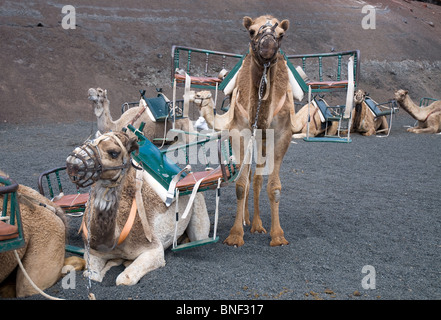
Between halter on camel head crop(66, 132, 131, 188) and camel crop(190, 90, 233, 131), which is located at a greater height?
halter on camel head crop(66, 132, 131, 188)

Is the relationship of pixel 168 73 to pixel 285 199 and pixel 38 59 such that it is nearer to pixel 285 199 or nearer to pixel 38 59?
pixel 38 59

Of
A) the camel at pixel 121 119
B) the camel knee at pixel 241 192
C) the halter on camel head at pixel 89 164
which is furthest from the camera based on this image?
the camel at pixel 121 119

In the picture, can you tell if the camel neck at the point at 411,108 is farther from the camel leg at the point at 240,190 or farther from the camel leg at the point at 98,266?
the camel leg at the point at 98,266

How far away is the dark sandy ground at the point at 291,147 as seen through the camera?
367cm

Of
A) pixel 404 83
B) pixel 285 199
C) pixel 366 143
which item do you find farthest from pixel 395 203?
pixel 404 83

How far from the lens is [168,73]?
18.4 metres

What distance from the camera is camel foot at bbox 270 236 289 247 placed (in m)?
4.50

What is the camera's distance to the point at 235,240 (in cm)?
454

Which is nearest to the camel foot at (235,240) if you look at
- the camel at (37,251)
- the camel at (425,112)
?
the camel at (37,251)

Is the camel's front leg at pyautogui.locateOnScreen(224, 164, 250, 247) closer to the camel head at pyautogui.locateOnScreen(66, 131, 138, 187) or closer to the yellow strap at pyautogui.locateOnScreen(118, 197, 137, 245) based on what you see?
the yellow strap at pyautogui.locateOnScreen(118, 197, 137, 245)

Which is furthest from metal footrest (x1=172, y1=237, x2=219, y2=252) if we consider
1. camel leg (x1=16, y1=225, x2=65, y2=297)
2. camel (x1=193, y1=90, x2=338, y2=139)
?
camel (x1=193, y1=90, x2=338, y2=139)

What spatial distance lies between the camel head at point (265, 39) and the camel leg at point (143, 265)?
1742 mm

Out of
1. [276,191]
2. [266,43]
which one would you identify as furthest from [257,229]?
[266,43]

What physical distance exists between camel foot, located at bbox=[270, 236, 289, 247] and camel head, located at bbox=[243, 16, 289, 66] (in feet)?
5.48
